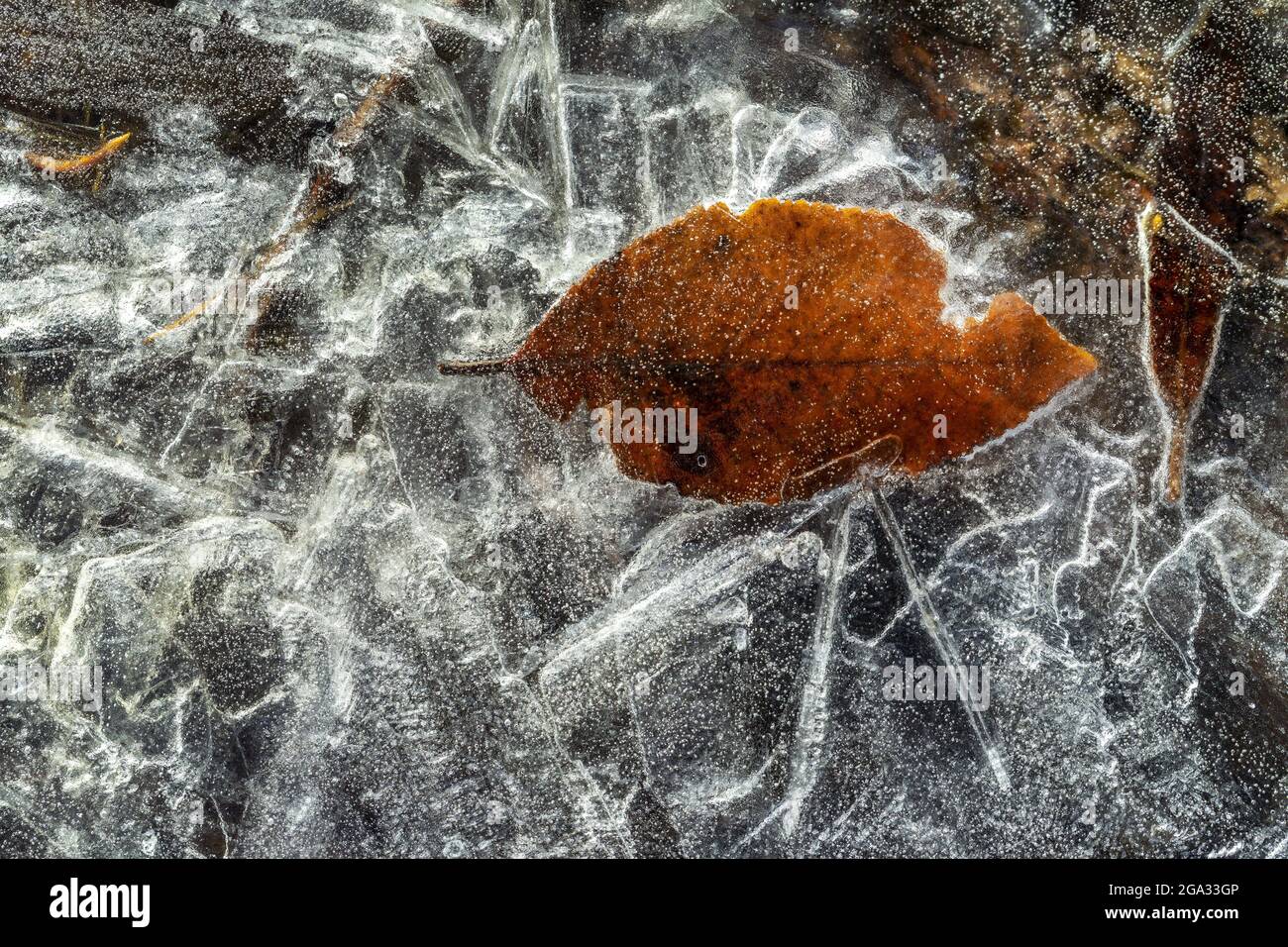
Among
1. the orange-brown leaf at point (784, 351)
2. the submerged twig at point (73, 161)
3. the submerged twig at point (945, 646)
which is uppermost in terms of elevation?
the submerged twig at point (73, 161)

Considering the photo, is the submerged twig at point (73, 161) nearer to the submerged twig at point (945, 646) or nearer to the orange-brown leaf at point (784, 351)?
the orange-brown leaf at point (784, 351)

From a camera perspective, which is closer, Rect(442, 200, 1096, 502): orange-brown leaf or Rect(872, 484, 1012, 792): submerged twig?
Rect(442, 200, 1096, 502): orange-brown leaf

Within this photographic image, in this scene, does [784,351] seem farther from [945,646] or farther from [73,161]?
[73,161]

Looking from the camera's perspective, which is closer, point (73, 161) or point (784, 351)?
point (784, 351)

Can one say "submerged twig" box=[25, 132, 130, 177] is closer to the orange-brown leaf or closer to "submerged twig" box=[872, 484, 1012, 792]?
the orange-brown leaf

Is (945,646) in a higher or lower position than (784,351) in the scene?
lower

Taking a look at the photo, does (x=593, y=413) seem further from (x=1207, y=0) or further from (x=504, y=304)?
(x=1207, y=0)

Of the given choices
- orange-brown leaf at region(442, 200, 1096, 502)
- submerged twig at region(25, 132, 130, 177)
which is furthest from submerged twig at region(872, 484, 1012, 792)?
submerged twig at region(25, 132, 130, 177)

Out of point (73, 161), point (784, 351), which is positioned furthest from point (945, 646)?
point (73, 161)

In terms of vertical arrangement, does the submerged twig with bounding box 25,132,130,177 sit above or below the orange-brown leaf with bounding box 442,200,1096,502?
above

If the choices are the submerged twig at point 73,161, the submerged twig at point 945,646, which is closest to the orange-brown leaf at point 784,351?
the submerged twig at point 945,646
